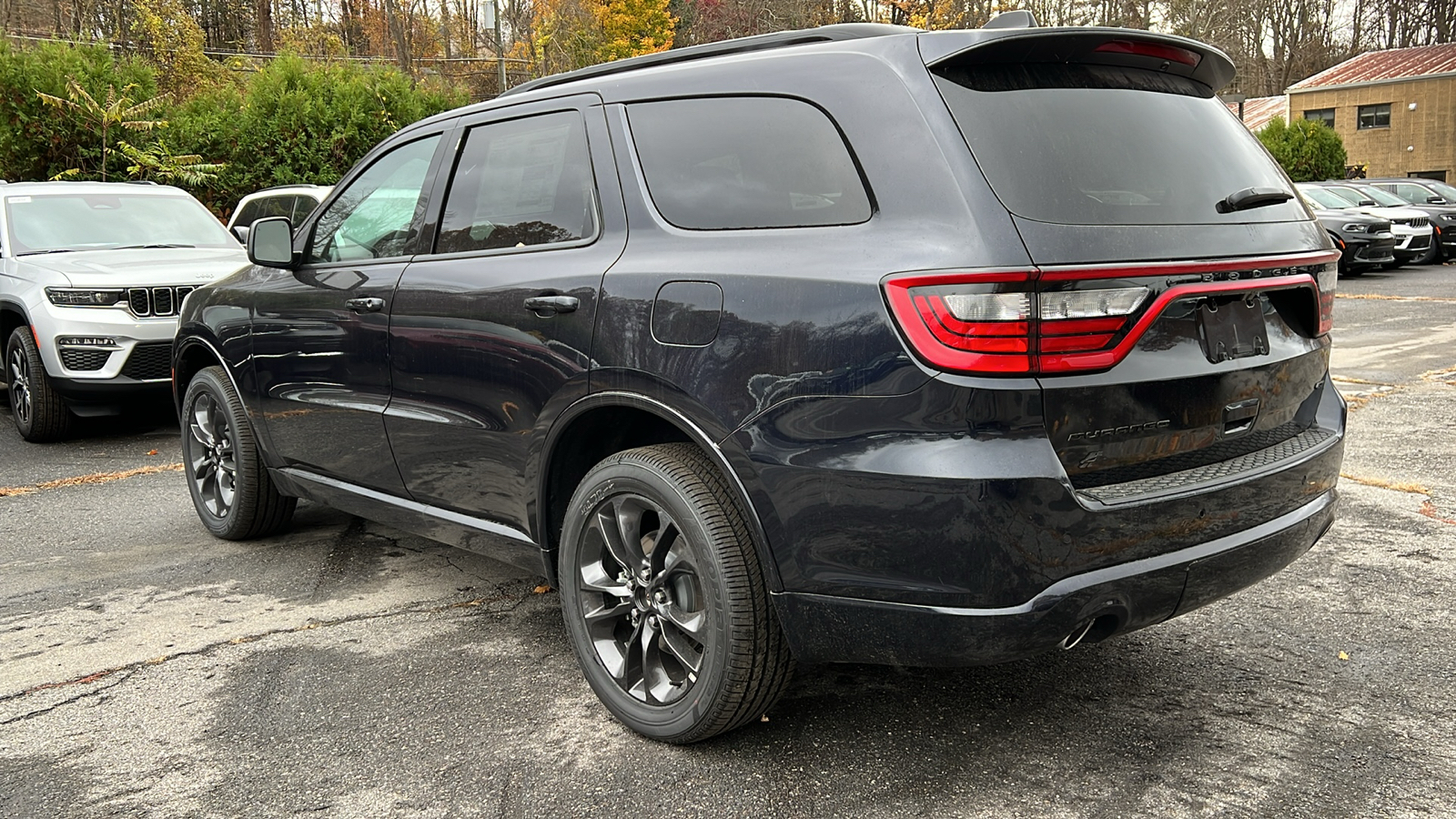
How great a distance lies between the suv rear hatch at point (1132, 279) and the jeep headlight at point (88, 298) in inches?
263

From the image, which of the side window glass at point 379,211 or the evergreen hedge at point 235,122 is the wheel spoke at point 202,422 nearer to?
the side window glass at point 379,211

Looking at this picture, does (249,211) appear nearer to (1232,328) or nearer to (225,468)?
(225,468)

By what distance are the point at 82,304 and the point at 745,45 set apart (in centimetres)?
615

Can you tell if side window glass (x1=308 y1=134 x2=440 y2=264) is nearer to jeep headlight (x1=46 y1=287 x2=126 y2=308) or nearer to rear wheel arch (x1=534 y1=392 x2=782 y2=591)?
rear wheel arch (x1=534 y1=392 x2=782 y2=591)

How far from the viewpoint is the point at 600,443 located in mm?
3322

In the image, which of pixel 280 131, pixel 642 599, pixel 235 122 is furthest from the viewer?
pixel 235 122

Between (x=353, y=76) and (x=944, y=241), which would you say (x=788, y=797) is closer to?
(x=944, y=241)

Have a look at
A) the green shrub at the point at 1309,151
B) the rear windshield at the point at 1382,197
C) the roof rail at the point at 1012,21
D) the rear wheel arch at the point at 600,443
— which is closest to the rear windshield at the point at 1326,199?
the rear windshield at the point at 1382,197

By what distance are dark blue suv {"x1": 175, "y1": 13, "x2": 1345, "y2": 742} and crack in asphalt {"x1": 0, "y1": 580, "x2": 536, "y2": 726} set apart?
0.64 m

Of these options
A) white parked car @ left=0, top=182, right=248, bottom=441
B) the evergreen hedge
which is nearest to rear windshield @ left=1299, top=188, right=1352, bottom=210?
the evergreen hedge

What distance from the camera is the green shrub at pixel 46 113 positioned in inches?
571

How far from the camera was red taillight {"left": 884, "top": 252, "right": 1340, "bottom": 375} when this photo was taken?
2.33 meters

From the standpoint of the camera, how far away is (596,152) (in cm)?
330

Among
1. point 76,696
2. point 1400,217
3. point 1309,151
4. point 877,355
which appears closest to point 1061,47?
point 877,355
